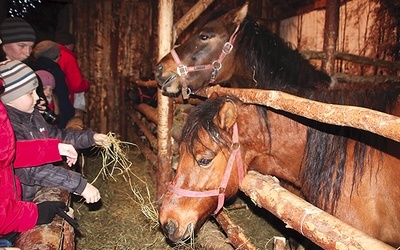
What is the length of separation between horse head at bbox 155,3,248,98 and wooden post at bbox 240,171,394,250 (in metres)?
1.95

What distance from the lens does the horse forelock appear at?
2.08m

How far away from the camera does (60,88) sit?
4.31 meters

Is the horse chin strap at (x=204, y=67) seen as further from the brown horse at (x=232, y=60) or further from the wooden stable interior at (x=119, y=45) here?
the wooden stable interior at (x=119, y=45)

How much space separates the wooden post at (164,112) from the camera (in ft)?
10.6

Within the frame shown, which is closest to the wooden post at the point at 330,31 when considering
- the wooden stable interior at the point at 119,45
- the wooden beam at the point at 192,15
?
the wooden beam at the point at 192,15

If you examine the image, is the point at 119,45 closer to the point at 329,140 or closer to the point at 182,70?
the point at 182,70

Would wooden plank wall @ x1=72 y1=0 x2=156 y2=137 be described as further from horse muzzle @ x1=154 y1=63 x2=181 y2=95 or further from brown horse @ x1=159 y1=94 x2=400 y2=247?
brown horse @ x1=159 y1=94 x2=400 y2=247

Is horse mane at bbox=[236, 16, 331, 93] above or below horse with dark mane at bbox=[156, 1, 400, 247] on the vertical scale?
above

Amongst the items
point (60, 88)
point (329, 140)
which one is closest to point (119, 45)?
point (60, 88)

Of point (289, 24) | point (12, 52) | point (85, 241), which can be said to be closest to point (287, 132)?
point (85, 241)

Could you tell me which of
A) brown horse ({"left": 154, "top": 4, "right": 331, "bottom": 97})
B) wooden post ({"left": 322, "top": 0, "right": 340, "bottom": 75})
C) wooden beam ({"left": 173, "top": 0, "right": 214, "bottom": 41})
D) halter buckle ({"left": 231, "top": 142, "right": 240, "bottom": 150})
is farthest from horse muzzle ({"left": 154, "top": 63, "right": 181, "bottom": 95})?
wooden post ({"left": 322, "top": 0, "right": 340, "bottom": 75})

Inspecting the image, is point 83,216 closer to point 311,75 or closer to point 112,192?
point 112,192

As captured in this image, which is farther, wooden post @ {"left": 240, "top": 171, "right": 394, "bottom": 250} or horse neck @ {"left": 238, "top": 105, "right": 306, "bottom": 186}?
horse neck @ {"left": 238, "top": 105, "right": 306, "bottom": 186}

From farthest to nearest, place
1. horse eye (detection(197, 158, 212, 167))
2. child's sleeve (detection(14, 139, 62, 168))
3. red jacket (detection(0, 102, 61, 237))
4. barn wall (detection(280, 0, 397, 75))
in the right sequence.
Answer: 1. barn wall (detection(280, 0, 397, 75))
2. child's sleeve (detection(14, 139, 62, 168))
3. horse eye (detection(197, 158, 212, 167))
4. red jacket (detection(0, 102, 61, 237))
